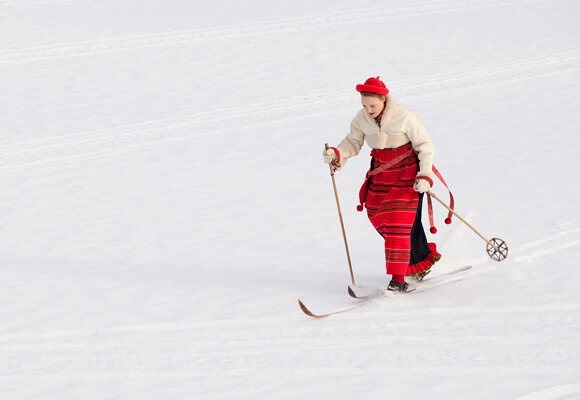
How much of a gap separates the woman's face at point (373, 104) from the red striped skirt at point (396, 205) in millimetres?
276

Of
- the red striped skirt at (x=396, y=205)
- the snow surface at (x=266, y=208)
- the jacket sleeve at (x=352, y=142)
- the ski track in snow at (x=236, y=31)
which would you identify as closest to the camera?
the snow surface at (x=266, y=208)

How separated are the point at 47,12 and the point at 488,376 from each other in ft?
49.5

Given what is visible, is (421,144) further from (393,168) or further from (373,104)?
(373,104)

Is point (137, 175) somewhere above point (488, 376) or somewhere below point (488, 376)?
above

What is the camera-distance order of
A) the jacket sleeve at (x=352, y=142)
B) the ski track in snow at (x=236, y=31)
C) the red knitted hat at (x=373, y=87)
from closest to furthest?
the red knitted hat at (x=373, y=87)
the jacket sleeve at (x=352, y=142)
the ski track in snow at (x=236, y=31)

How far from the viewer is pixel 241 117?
12164mm

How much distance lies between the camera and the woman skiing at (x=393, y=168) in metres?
5.84

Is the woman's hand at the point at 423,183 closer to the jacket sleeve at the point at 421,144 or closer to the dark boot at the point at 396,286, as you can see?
the jacket sleeve at the point at 421,144

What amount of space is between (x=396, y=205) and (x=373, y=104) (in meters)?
0.65

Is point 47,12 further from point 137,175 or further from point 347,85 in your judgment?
point 137,175

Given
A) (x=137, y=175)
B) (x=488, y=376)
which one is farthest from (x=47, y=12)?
(x=488, y=376)

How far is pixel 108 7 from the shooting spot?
18578 millimetres

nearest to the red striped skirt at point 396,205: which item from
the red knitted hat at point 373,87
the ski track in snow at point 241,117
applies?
the red knitted hat at point 373,87

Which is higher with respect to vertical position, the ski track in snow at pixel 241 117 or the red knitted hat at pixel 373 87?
the red knitted hat at pixel 373 87
